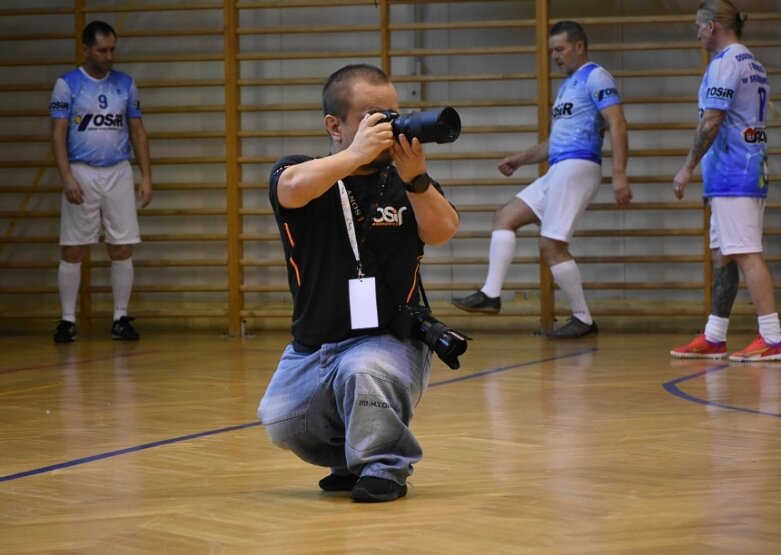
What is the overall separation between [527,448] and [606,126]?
350cm

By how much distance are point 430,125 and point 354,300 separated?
1.36 feet

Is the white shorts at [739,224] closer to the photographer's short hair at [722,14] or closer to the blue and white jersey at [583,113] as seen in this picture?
the photographer's short hair at [722,14]

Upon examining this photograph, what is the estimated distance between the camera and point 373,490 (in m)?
2.37

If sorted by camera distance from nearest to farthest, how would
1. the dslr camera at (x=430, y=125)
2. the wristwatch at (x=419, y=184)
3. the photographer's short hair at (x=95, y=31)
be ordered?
the dslr camera at (x=430, y=125), the wristwatch at (x=419, y=184), the photographer's short hair at (x=95, y=31)

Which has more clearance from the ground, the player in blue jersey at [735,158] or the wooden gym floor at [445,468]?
the player in blue jersey at [735,158]

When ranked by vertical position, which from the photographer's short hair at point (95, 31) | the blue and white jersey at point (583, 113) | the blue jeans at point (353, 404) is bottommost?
the blue jeans at point (353, 404)

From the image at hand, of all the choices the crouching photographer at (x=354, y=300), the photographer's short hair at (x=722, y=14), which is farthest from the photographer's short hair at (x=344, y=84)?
the photographer's short hair at (x=722, y=14)

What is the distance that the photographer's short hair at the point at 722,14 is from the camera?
16.8ft

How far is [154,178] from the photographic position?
7.34 metres

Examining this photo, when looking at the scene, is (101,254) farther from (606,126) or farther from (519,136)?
(606,126)

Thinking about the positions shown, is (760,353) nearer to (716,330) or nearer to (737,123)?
(716,330)

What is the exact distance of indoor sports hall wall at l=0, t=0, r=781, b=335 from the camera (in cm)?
679

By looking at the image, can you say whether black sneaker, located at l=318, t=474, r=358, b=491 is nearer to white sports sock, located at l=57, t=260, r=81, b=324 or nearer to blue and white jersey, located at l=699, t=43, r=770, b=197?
blue and white jersey, located at l=699, t=43, r=770, b=197

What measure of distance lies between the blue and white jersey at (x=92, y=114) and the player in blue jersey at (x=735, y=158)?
10.3ft
